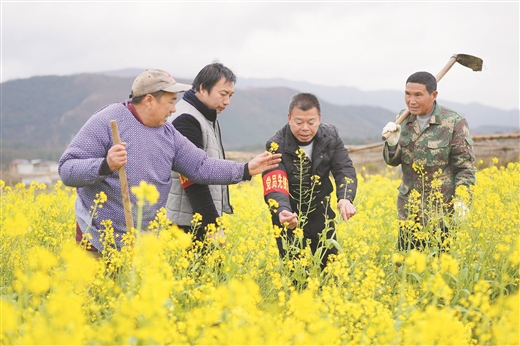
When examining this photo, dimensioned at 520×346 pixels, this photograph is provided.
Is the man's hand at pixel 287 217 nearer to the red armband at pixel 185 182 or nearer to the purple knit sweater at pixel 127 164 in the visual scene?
the purple knit sweater at pixel 127 164

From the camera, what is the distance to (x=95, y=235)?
3.32m

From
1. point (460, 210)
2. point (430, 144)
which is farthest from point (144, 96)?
point (460, 210)

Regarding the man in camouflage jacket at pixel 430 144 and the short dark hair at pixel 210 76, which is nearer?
the short dark hair at pixel 210 76

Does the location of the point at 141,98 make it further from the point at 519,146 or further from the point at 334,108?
the point at 334,108

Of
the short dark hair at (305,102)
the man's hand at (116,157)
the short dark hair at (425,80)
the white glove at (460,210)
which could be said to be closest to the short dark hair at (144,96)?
the man's hand at (116,157)

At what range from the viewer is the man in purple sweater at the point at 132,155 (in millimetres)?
3109

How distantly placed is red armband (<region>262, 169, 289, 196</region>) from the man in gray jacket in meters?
0.42

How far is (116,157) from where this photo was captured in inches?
116

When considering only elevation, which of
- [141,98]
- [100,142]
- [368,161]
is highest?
[141,98]

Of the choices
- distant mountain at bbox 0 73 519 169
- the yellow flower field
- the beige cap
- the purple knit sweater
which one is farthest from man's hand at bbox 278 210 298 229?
distant mountain at bbox 0 73 519 169

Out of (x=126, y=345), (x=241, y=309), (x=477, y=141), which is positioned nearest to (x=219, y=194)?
(x=241, y=309)

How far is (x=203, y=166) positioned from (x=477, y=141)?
11.1 metres

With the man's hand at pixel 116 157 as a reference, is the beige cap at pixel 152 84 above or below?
above

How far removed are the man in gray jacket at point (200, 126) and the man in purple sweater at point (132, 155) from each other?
0.19 metres
